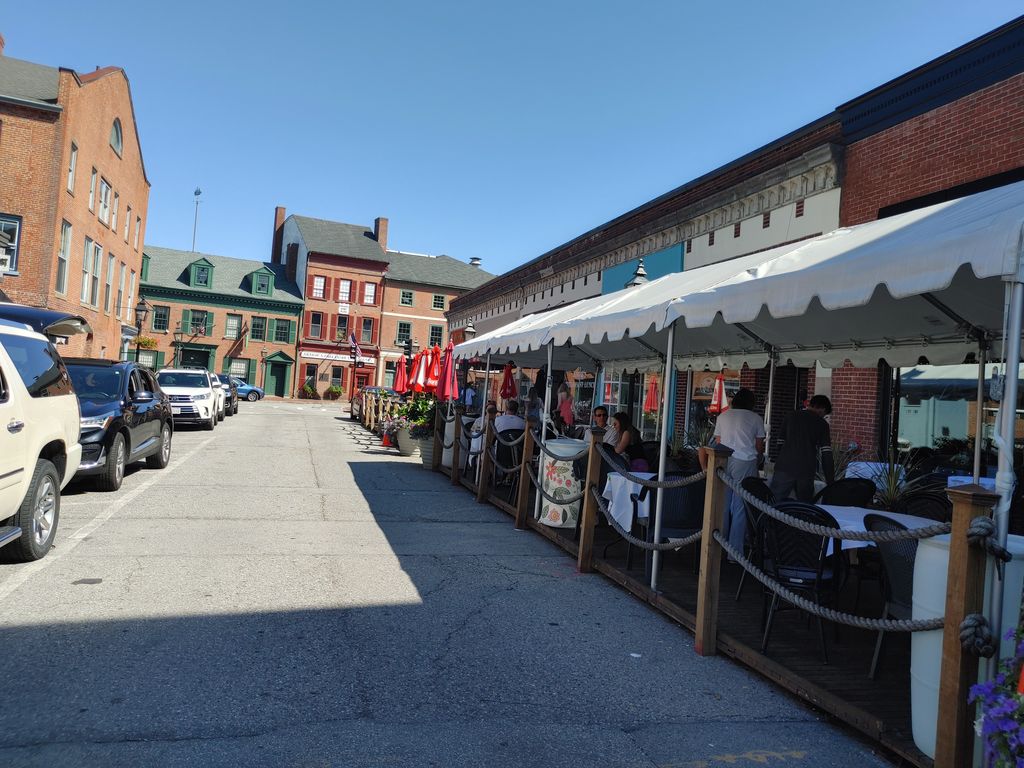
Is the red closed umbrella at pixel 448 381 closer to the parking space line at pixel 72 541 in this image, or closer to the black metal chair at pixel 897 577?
the parking space line at pixel 72 541

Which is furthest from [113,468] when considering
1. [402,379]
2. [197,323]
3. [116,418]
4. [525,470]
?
[197,323]

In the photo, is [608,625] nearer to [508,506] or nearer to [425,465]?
[508,506]

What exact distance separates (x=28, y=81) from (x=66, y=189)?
4554 millimetres

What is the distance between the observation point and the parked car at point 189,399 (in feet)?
70.2

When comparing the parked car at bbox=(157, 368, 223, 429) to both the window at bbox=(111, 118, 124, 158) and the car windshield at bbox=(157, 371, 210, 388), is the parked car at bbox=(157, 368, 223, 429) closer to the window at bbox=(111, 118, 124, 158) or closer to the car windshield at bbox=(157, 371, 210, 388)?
the car windshield at bbox=(157, 371, 210, 388)

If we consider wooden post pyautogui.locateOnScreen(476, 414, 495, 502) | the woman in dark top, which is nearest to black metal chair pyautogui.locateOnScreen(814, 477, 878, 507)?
the woman in dark top

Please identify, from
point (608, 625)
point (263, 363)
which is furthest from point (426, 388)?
point (263, 363)

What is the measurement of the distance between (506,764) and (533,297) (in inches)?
926

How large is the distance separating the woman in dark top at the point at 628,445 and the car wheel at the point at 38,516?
564 centimetres

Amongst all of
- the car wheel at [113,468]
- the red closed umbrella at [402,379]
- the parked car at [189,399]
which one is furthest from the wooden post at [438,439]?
the parked car at [189,399]

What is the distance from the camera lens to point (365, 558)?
7516 millimetres

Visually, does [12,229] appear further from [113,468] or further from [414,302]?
[414,302]

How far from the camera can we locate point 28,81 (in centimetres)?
2731

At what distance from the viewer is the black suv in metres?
10.1
